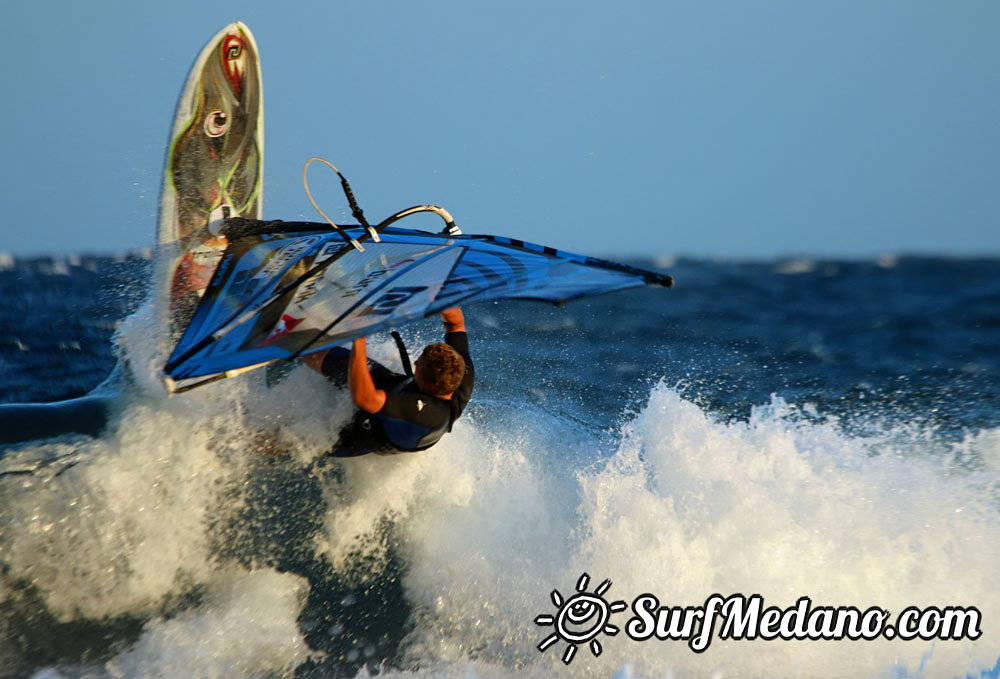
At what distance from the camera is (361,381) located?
4000 millimetres

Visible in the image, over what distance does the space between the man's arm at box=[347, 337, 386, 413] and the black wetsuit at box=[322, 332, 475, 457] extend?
82mm

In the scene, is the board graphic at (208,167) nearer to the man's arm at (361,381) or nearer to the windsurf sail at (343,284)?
the windsurf sail at (343,284)

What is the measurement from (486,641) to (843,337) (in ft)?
26.6

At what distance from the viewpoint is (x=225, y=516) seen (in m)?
4.57

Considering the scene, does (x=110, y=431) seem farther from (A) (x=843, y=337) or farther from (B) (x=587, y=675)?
(A) (x=843, y=337)

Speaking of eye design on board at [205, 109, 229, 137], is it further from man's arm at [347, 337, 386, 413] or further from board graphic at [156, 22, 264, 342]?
man's arm at [347, 337, 386, 413]

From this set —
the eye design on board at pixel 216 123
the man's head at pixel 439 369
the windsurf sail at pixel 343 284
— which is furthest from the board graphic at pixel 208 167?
the man's head at pixel 439 369

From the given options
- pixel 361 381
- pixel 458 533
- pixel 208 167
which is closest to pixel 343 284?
pixel 361 381

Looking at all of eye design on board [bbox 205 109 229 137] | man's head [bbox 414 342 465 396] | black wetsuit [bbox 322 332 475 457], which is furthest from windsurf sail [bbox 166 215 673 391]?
eye design on board [bbox 205 109 229 137]

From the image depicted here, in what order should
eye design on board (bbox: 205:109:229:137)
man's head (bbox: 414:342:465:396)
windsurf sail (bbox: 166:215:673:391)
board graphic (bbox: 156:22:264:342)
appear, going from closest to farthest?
windsurf sail (bbox: 166:215:673:391), man's head (bbox: 414:342:465:396), board graphic (bbox: 156:22:264:342), eye design on board (bbox: 205:109:229:137)

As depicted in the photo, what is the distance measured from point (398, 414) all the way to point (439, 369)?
0.32 metres

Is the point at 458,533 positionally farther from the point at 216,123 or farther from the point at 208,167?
the point at 216,123

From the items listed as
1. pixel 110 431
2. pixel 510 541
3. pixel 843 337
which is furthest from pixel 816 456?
pixel 843 337

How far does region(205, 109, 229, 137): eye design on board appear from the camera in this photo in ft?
18.7
